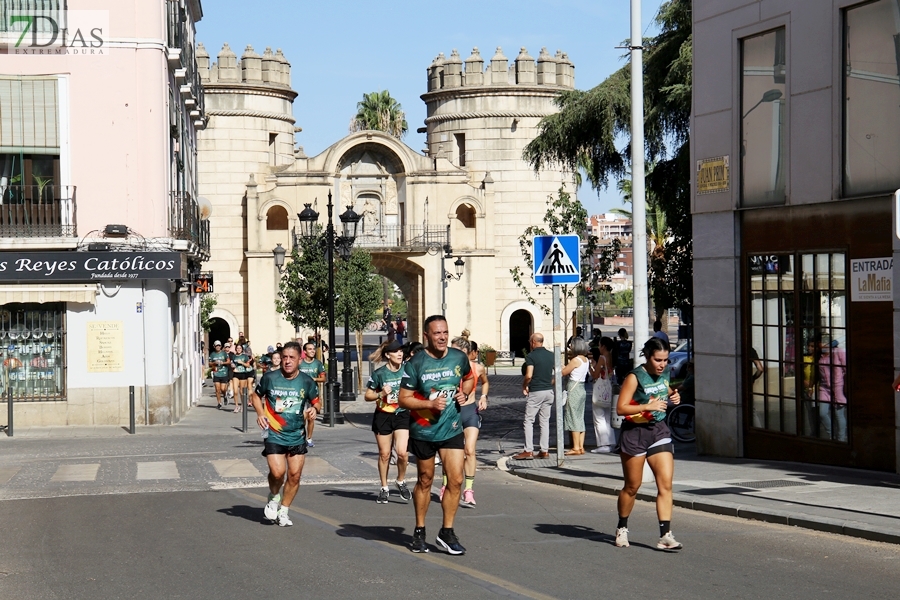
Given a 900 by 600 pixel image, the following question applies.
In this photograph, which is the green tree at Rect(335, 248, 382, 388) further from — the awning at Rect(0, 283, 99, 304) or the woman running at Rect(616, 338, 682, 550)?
the woman running at Rect(616, 338, 682, 550)

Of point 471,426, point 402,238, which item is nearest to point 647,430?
point 471,426

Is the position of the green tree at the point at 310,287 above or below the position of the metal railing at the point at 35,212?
below

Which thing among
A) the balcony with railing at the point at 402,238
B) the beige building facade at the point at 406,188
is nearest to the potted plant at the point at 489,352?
the beige building facade at the point at 406,188

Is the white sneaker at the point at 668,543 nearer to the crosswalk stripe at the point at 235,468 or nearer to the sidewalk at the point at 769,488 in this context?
the sidewalk at the point at 769,488

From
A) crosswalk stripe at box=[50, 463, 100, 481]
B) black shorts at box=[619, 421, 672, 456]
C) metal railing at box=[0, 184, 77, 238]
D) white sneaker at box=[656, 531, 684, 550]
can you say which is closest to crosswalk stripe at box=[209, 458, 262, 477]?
crosswalk stripe at box=[50, 463, 100, 481]

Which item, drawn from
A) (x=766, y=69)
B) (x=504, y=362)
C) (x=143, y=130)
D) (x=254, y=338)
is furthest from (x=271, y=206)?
(x=766, y=69)

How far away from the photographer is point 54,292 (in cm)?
2383

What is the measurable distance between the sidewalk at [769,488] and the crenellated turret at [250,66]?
4141 centimetres

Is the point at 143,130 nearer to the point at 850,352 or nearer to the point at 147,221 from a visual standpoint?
the point at 147,221

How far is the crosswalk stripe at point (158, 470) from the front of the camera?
15935mm

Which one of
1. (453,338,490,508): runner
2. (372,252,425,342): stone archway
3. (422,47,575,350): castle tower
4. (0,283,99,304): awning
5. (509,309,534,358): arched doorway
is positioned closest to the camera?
(453,338,490,508): runner

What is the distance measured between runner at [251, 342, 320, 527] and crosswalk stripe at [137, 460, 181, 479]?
526 centimetres

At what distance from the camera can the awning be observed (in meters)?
23.6

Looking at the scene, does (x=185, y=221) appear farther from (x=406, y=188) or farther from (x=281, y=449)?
(x=406, y=188)
